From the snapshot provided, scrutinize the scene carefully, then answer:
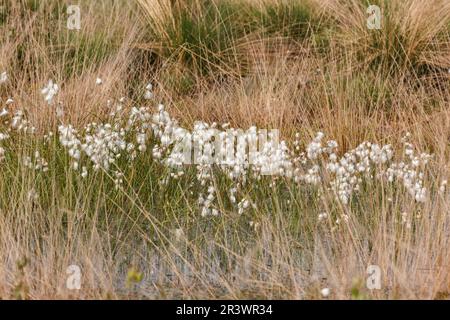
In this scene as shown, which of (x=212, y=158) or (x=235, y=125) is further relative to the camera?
(x=235, y=125)

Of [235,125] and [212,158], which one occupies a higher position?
[235,125]

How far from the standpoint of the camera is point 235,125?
7582mm

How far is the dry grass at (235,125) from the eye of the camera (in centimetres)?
457

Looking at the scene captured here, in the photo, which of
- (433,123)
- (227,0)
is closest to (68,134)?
(433,123)

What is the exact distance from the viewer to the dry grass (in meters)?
4.57

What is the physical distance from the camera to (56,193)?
215 inches

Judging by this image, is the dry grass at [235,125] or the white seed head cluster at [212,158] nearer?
the dry grass at [235,125]

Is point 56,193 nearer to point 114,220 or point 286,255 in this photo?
point 114,220

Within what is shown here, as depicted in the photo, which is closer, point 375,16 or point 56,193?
point 56,193

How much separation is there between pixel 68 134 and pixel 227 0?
4.71m

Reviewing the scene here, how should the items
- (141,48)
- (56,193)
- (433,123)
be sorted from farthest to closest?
1. (141,48)
2. (433,123)
3. (56,193)

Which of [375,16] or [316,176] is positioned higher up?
[375,16]

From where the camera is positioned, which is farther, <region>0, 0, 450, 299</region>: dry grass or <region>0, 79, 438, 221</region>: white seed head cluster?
<region>0, 79, 438, 221</region>: white seed head cluster
